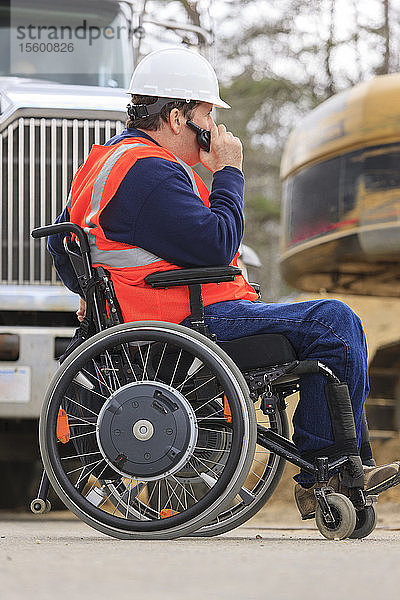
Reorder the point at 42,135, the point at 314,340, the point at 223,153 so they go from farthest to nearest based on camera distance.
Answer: the point at 42,135, the point at 223,153, the point at 314,340

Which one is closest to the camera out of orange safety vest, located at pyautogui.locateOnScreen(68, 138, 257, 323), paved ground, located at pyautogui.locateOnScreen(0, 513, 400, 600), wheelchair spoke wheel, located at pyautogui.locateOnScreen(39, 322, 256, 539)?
paved ground, located at pyautogui.locateOnScreen(0, 513, 400, 600)

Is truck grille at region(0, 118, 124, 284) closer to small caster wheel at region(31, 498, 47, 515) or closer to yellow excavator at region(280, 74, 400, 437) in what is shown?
small caster wheel at region(31, 498, 47, 515)

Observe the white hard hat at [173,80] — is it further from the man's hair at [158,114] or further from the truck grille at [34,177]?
the truck grille at [34,177]

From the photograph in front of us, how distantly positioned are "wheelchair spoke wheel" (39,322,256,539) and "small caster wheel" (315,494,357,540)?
33 cm

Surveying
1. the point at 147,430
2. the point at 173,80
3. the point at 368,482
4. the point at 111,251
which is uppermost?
the point at 173,80

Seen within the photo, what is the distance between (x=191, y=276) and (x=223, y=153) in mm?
543

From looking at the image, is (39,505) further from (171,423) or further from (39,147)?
(39,147)

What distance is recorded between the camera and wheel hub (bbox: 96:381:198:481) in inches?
124

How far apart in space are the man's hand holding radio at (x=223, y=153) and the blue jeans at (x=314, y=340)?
55 centimetres

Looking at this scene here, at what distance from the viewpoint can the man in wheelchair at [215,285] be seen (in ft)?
10.8

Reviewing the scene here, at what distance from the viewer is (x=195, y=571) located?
7.39ft

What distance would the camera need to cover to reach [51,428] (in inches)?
128

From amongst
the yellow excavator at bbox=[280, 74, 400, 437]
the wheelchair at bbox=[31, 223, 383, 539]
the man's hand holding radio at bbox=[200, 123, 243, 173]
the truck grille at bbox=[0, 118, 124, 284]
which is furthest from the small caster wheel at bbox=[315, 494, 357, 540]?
the yellow excavator at bbox=[280, 74, 400, 437]

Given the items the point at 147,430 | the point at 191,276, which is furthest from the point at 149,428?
the point at 191,276
